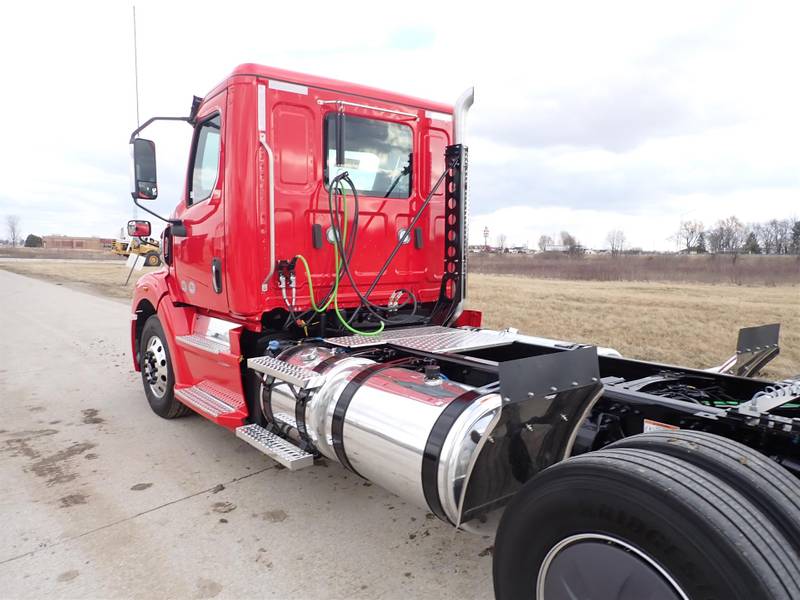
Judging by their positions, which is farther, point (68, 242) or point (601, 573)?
point (68, 242)

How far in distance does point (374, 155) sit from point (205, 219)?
4.68ft

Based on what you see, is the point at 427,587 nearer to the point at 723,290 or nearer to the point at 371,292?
the point at 371,292

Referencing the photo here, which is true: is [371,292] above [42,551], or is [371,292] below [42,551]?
above

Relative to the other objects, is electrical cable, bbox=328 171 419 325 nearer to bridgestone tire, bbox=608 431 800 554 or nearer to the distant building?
bridgestone tire, bbox=608 431 800 554

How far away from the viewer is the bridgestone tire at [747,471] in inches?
63.8

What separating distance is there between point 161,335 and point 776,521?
4853 millimetres

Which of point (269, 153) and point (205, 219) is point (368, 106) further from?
point (205, 219)

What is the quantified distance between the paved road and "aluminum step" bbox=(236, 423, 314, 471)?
407mm

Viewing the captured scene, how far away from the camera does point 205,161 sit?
455 centimetres

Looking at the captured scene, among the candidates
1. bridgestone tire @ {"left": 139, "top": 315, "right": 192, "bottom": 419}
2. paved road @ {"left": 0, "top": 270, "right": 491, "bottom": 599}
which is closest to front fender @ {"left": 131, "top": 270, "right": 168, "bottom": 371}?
bridgestone tire @ {"left": 139, "top": 315, "right": 192, "bottom": 419}

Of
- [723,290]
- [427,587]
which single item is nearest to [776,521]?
[427,587]

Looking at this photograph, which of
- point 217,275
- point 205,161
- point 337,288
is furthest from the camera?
point 205,161

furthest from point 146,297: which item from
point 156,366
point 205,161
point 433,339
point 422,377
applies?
point 422,377

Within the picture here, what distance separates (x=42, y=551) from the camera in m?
3.04
